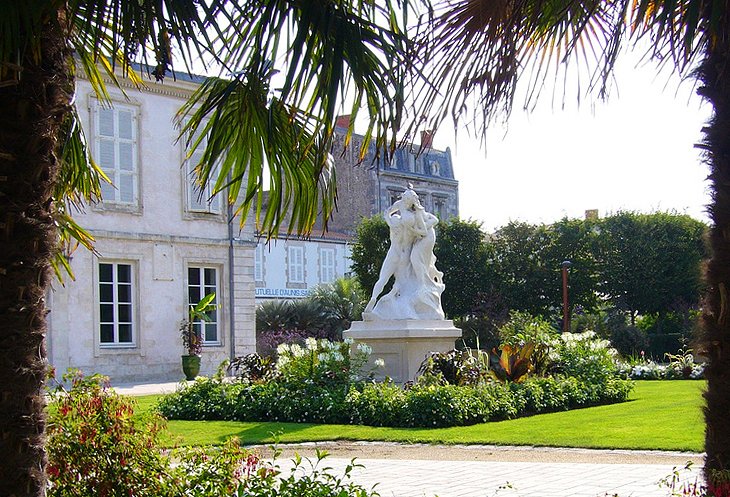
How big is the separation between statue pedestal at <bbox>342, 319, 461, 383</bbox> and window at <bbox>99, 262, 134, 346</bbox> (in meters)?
9.36

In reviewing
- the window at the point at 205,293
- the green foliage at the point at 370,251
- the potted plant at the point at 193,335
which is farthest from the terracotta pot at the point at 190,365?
the green foliage at the point at 370,251

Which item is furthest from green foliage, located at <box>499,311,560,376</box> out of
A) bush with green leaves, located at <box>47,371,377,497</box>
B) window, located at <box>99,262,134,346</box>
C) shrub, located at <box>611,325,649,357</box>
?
shrub, located at <box>611,325,649,357</box>

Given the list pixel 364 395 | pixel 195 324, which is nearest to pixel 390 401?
pixel 364 395

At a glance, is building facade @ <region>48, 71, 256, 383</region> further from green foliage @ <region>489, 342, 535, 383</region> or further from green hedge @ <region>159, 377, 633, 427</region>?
green foliage @ <region>489, 342, 535, 383</region>

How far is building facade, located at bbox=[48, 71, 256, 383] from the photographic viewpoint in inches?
886

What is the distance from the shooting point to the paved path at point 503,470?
7.00m

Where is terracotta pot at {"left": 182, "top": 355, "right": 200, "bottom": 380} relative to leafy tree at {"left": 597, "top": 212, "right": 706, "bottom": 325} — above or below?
below

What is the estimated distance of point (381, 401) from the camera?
12.0 meters

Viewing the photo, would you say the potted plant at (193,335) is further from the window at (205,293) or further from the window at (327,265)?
the window at (327,265)

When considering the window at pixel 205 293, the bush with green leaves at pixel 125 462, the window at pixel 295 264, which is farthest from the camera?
the window at pixel 295 264

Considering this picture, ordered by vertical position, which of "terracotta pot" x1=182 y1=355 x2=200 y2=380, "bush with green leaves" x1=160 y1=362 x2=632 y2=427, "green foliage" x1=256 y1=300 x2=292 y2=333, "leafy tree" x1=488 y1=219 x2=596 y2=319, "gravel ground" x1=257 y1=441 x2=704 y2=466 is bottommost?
"gravel ground" x1=257 y1=441 x2=704 y2=466

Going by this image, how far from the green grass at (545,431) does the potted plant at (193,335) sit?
408 inches

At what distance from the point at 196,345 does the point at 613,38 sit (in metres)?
20.3

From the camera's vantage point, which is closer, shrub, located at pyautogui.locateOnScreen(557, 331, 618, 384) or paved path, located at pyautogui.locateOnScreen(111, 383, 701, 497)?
paved path, located at pyautogui.locateOnScreen(111, 383, 701, 497)
